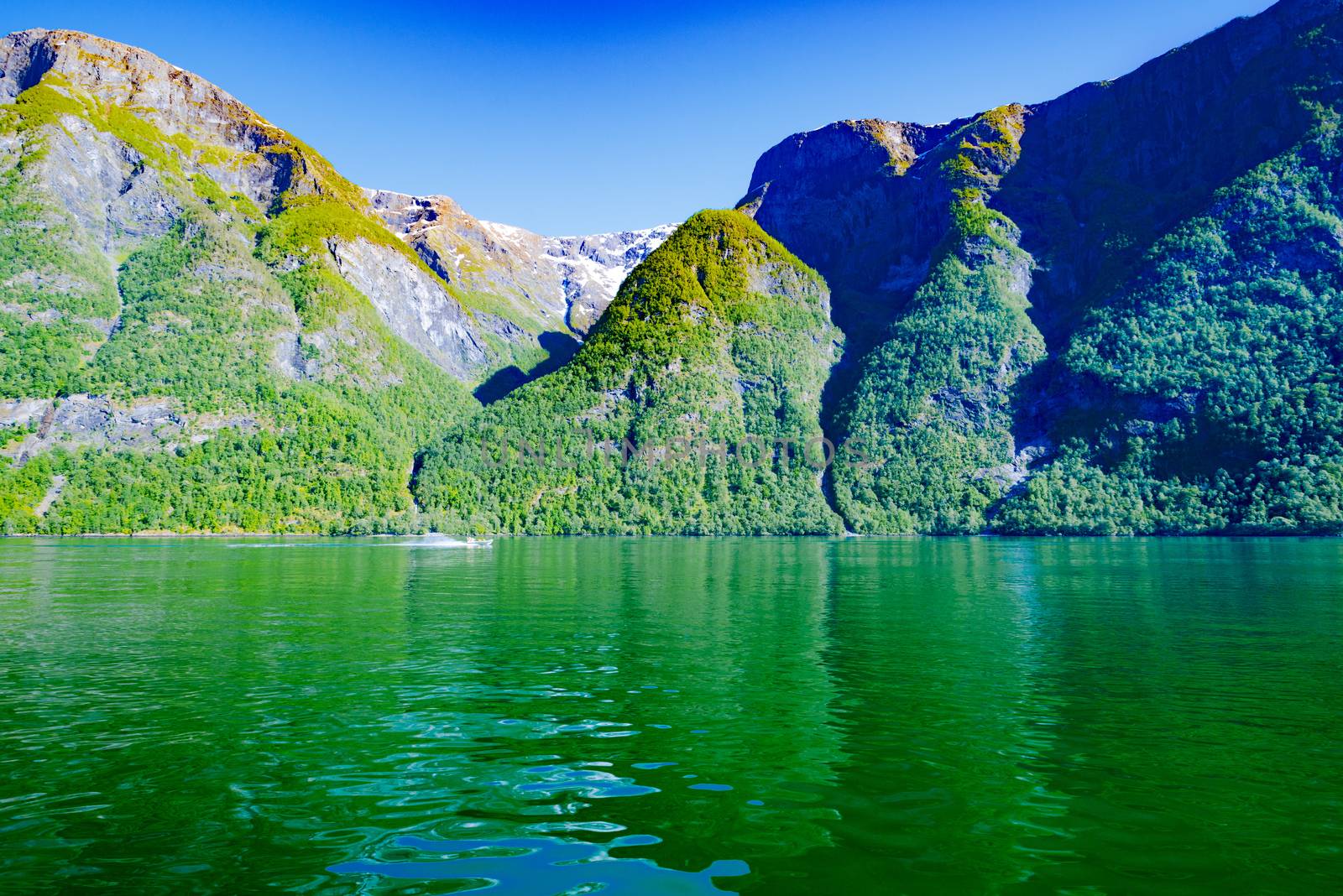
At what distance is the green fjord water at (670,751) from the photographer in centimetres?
1358

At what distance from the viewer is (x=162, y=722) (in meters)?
23.1

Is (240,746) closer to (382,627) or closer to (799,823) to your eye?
(799,823)

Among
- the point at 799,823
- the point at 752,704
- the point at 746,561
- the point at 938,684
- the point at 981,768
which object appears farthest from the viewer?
the point at 746,561

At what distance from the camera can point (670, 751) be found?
67.3 ft

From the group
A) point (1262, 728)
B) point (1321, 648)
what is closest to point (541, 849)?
point (1262, 728)

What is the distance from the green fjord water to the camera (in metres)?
13.6

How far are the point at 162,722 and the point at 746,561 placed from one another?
8850 centimetres

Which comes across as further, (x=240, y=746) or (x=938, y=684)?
(x=938, y=684)

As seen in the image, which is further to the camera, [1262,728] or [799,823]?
[1262,728]

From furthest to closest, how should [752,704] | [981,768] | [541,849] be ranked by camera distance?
[752,704]
[981,768]
[541,849]

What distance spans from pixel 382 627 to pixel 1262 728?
38.2 metres

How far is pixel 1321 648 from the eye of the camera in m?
35.9

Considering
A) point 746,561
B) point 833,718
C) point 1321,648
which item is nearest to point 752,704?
point 833,718

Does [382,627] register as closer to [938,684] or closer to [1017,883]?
[938,684]
